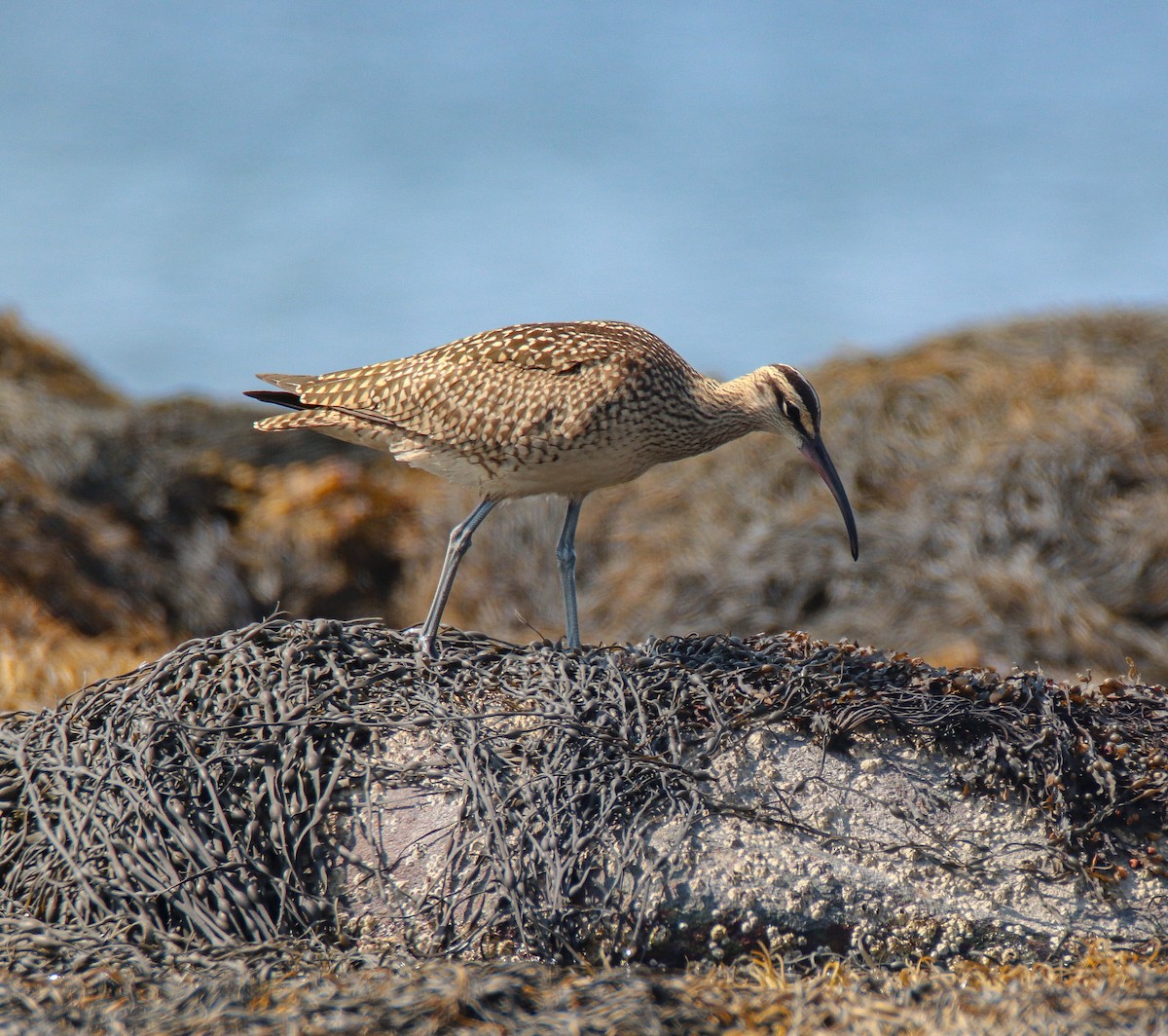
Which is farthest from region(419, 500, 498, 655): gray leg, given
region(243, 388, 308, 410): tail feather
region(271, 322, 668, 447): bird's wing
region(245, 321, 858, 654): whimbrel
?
region(243, 388, 308, 410): tail feather

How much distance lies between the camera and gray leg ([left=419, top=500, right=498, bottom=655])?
14.8 feet

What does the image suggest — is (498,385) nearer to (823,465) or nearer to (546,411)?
(546,411)

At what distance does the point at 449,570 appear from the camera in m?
4.84

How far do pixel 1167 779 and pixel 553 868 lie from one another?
197 centimetres

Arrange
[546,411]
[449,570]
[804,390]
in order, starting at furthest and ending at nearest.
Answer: [804,390] → [449,570] → [546,411]

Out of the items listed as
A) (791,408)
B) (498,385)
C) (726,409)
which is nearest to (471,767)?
(498,385)

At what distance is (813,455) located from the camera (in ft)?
17.0

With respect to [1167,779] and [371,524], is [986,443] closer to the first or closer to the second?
[371,524]

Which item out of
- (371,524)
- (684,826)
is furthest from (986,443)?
(684,826)

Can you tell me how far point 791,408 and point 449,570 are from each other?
155cm

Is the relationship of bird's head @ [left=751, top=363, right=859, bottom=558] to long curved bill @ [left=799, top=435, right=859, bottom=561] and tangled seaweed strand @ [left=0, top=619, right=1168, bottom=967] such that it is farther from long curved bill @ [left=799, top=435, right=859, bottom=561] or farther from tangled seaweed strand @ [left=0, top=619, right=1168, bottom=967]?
tangled seaweed strand @ [left=0, top=619, right=1168, bottom=967]

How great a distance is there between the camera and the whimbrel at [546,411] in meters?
4.60

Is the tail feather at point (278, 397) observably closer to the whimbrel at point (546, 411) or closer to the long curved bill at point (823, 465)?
the whimbrel at point (546, 411)

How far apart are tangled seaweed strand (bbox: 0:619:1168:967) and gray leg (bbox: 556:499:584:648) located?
1.09 feet
